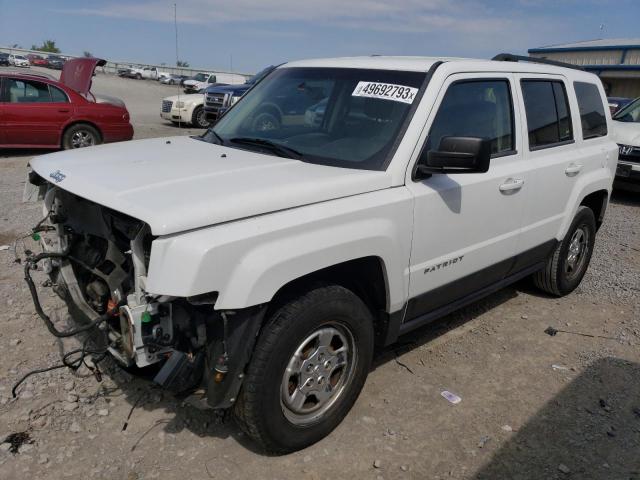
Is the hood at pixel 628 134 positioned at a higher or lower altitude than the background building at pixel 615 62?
lower

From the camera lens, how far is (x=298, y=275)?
2.46 m

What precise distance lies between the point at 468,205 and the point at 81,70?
21.8 feet

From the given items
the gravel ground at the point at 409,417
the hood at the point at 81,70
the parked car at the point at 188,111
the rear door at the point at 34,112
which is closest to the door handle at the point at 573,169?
the gravel ground at the point at 409,417

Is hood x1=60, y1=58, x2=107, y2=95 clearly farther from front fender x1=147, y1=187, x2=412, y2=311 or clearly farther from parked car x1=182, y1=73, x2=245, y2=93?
parked car x1=182, y1=73, x2=245, y2=93

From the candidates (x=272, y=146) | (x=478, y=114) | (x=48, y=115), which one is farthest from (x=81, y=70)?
(x=478, y=114)

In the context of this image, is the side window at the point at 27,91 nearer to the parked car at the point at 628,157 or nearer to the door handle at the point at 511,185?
the door handle at the point at 511,185

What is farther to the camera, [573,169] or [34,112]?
[34,112]

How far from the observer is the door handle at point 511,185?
3.57 meters

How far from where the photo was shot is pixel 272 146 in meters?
3.30

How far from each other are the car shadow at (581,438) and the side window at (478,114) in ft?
5.57

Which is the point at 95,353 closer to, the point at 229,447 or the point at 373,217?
the point at 229,447

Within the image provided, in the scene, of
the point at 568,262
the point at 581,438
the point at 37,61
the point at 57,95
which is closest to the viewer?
the point at 581,438

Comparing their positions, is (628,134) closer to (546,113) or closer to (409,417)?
(546,113)

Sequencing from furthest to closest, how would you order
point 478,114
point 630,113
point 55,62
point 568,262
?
point 55,62 < point 630,113 < point 568,262 < point 478,114
